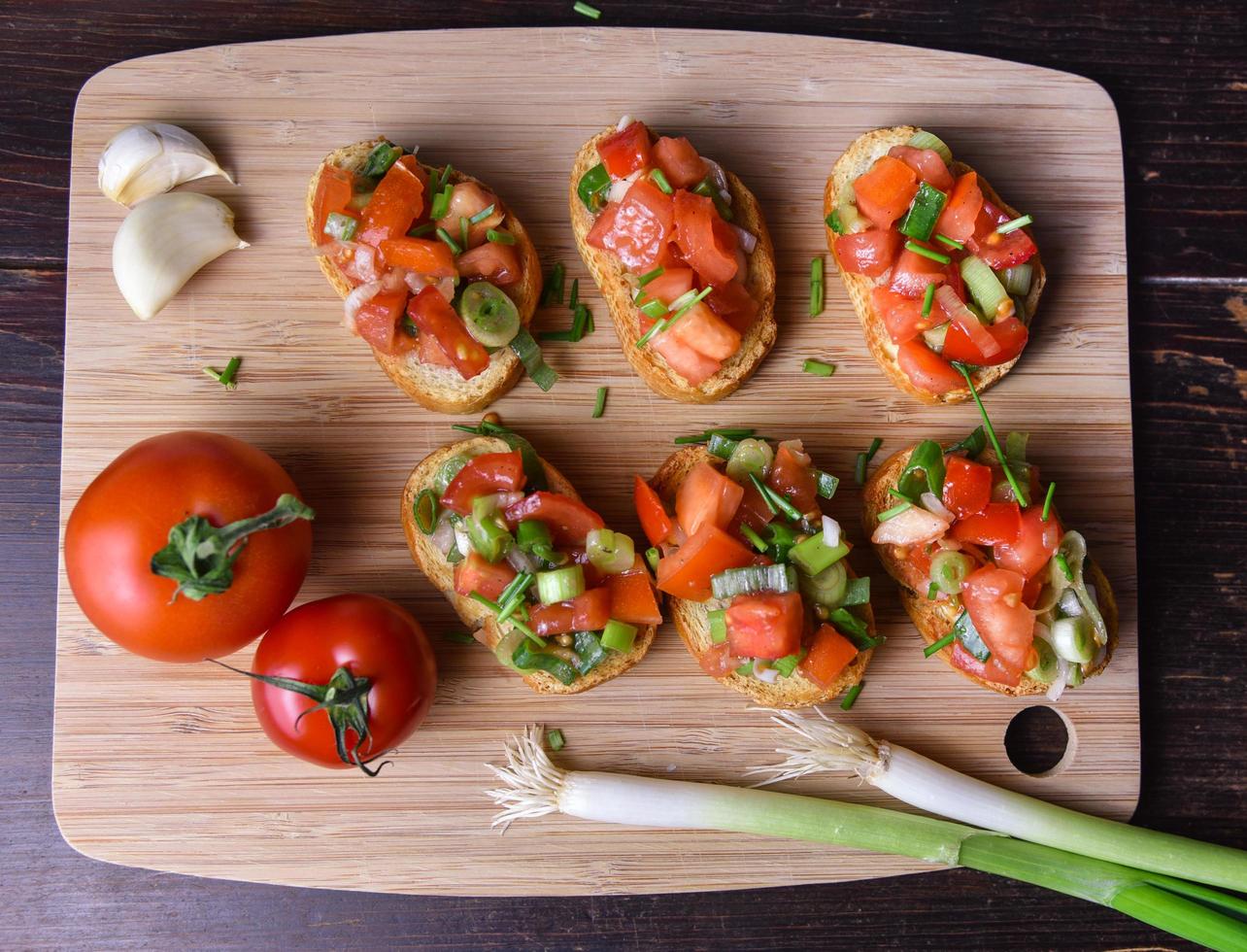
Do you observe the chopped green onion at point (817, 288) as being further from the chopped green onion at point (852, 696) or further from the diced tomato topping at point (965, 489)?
the chopped green onion at point (852, 696)

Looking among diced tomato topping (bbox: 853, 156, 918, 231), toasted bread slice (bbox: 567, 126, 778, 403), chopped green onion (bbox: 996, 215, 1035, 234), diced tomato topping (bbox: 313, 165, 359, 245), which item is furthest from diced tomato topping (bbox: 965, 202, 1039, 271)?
diced tomato topping (bbox: 313, 165, 359, 245)

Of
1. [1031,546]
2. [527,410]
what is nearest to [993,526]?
[1031,546]

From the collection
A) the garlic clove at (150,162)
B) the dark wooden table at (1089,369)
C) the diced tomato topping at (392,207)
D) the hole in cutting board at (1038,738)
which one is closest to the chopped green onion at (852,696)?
the hole in cutting board at (1038,738)

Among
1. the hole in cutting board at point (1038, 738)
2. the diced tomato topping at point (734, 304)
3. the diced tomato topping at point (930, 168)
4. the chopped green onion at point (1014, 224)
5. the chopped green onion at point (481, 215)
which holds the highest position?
the diced tomato topping at point (930, 168)

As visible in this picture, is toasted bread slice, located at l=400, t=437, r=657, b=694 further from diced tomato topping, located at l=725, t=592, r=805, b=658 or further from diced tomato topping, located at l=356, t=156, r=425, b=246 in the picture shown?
diced tomato topping, located at l=356, t=156, r=425, b=246

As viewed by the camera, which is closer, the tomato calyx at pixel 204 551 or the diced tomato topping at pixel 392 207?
the tomato calyx at pixel 204 551

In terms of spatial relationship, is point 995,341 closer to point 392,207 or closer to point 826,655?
point 826,655
